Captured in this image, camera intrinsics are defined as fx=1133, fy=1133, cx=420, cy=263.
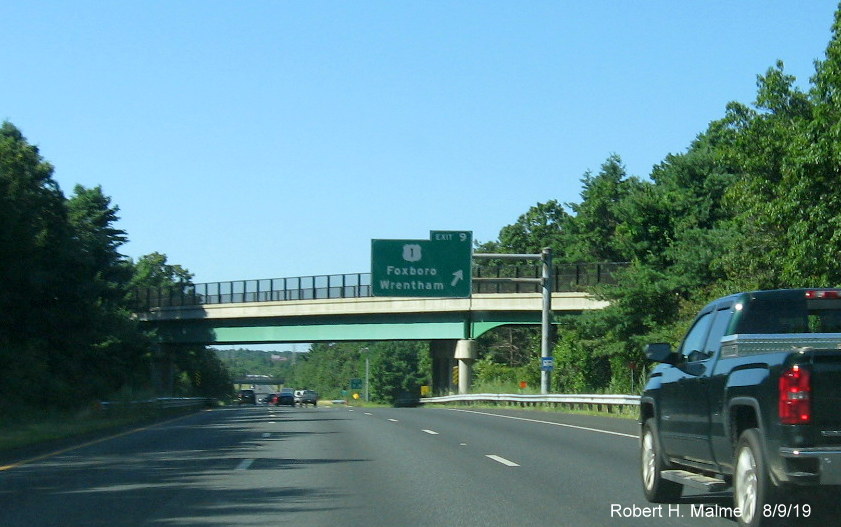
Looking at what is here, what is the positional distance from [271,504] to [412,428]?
14630 millimetres

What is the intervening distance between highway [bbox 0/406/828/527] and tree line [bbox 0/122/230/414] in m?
18.2

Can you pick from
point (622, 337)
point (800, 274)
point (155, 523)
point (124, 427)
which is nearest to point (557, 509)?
point (155, 523)

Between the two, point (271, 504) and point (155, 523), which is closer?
point (155, 523)

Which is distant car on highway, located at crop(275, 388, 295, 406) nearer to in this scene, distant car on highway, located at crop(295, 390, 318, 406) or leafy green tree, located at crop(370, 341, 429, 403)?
distant car on highway, located at crop(295, 390, 318, 406)

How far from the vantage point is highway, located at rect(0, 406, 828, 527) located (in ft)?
34.1

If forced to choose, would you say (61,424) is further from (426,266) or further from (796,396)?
(796,396)

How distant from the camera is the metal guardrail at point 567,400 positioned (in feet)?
101

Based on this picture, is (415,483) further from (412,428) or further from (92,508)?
(412,428)

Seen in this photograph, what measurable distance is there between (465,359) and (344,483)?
155 feet

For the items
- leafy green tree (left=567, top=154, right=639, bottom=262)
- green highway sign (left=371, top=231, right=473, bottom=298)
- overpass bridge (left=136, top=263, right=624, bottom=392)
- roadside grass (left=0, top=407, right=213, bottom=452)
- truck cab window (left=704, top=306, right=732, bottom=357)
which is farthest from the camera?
leafy green tree (left=567, top=154, right=639, bottom=262)

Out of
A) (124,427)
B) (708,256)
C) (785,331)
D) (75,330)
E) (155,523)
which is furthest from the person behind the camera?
(75,330)

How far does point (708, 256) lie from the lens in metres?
45.8

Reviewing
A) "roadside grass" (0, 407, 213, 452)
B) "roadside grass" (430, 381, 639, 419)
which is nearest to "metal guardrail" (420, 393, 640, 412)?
"roadside grass" (430, 381, 639, 419)

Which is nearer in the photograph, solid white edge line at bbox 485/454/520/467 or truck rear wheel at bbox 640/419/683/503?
truck rear wheel at bbox 640/419/683/503
